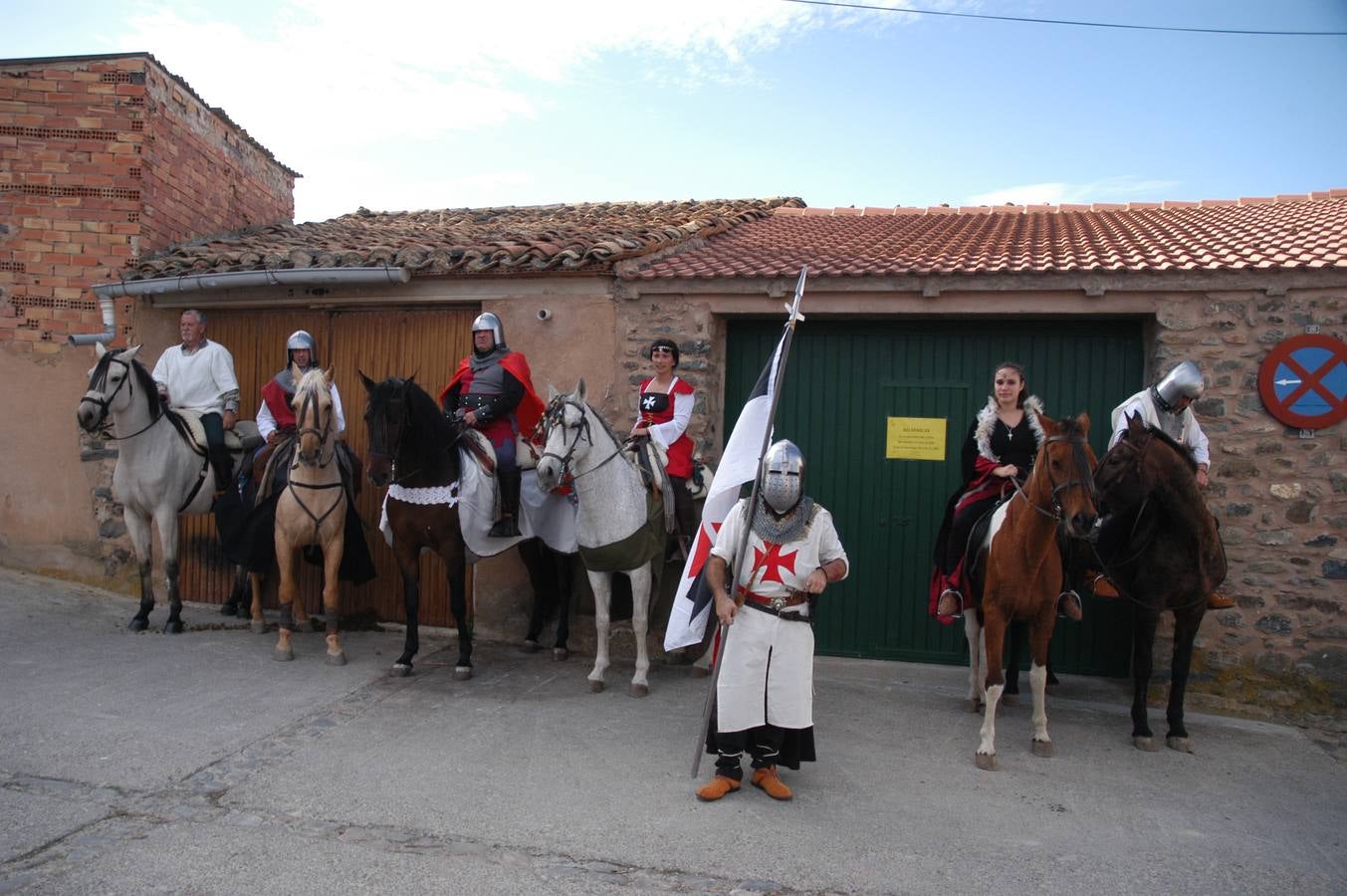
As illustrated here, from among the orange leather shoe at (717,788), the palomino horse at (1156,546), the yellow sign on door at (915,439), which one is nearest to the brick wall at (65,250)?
the orange leather shoe at (717,788)

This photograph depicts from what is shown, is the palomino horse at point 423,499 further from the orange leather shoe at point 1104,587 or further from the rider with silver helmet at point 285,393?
the orange leather shoe at point 1104,587

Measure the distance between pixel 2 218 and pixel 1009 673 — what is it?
9989mm

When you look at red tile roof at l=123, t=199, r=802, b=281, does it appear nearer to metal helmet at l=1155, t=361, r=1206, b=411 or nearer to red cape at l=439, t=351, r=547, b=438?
red cape at l=439, t=351, r=547, b=438

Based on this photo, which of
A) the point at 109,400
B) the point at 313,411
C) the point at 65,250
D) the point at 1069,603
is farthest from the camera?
the point at 65,250

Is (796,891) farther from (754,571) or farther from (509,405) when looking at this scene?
(509,405)

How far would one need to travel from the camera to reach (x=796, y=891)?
12.4 ft

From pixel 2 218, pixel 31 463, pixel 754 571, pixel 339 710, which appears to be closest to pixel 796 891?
pixel 754 571

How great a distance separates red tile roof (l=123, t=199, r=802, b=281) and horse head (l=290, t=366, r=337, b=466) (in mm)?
1600

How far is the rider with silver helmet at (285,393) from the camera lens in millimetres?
7473

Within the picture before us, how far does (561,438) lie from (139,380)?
381 cm

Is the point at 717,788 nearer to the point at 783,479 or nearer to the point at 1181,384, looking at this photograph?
the point at 783,479

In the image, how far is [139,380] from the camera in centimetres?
738

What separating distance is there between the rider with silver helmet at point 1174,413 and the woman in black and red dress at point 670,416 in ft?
9.55

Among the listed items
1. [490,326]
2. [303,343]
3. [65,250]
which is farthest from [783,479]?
[65,250]
